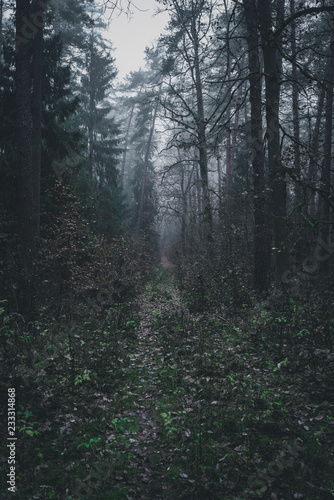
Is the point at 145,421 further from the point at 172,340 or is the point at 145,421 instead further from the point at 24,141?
the point at 24,141

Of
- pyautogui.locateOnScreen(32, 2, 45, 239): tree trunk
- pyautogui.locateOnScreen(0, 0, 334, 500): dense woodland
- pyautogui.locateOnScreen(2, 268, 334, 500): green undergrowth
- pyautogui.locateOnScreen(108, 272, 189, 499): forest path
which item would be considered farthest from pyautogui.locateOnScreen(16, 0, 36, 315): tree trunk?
pyautogui.locateOnScreen(108, 272, 189, 499): forest path

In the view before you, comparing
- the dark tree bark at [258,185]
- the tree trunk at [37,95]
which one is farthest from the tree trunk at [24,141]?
A: the dark tree bark at [258,185]

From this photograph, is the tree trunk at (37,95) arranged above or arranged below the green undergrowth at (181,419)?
above

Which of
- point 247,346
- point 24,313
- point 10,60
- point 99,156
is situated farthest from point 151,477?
point 99,156

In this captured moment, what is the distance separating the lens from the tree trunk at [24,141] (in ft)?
26.9

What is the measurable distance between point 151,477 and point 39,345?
3.72m

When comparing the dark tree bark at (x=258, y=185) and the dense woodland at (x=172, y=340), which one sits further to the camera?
the dark tree bark at (x=258, y=185)

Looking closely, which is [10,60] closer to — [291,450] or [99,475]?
[99,475]

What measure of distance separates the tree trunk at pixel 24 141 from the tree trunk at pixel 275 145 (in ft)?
21.1

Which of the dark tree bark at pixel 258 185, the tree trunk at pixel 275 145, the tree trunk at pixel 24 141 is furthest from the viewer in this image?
the dark tree bark at pixel 258 185

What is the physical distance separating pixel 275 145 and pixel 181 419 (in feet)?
23.6

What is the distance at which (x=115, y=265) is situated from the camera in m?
11.3

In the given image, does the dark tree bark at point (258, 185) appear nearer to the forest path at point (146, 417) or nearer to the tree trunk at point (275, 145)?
the tree trunk at point (275, 145)

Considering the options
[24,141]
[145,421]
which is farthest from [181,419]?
[24,141]
